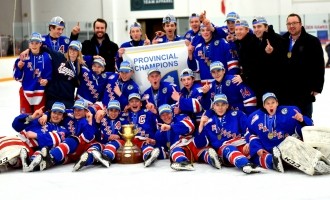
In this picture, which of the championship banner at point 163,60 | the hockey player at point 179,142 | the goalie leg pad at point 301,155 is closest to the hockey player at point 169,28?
the championship banner at point 163,60

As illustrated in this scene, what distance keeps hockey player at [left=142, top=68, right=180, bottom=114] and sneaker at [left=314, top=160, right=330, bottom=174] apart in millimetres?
1870

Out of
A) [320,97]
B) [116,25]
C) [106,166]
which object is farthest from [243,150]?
[116,25]

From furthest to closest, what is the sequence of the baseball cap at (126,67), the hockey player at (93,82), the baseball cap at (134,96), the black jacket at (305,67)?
the hockey player at (93,82) → the baseball cap at (126,67) → the baseball cap at (134,96) → the black jacket at (305,67)

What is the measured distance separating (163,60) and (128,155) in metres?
1.41

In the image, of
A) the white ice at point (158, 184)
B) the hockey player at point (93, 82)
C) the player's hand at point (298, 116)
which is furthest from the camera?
the hockey player at point (93, 82)

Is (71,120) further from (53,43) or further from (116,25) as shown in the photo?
(116,25)

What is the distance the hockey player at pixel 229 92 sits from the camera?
5867 millimetres

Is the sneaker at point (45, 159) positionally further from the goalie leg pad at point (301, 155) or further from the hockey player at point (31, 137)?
the goalie leg pad at point (301, 155)

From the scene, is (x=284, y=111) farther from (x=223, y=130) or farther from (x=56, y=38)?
(x=56, y=38)

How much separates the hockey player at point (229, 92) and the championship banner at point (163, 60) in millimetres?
805

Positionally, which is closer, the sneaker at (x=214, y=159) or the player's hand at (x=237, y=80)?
the sneaker at (x=214, y=159)

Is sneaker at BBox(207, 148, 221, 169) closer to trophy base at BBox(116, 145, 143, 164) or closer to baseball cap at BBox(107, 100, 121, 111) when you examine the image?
trophy base at BBox(116, 145, 143, 164)

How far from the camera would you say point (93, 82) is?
6.59 meters

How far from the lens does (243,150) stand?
548cm
